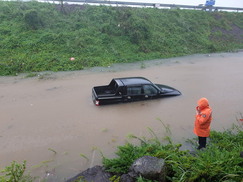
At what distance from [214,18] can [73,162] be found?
1009 inches

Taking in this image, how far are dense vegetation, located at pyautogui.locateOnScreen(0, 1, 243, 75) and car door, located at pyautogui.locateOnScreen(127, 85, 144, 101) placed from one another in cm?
591

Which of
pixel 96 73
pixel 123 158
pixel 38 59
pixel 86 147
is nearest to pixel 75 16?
pixel 38 59

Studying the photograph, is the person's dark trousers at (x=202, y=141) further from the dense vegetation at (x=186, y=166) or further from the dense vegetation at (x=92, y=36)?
the dense vegetation at (x=92, y=36)

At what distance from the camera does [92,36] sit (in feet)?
54.5

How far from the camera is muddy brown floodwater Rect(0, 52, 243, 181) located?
5.53m

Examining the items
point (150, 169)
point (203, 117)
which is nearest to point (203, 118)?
point (203, 117)

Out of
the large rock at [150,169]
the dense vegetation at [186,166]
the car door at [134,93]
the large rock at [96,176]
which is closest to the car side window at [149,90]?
the car door at [134,93]

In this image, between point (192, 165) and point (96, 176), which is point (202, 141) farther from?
point (96, 176)

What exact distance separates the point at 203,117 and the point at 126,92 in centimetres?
330

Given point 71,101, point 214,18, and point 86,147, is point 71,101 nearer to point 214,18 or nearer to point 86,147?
point 86,147

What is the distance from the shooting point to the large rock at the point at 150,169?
3611mm

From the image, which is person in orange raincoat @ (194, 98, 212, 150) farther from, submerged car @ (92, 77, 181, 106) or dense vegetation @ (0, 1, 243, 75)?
dense vegetation @ (0, 1, 243, 75)

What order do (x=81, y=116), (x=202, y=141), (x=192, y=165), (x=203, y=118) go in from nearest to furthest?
(x=192, y=165)
(x=203, y=118)
(x=202, y=141)
(x=81, y=116)

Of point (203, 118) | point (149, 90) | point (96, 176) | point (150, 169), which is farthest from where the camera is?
point (149, 90)
